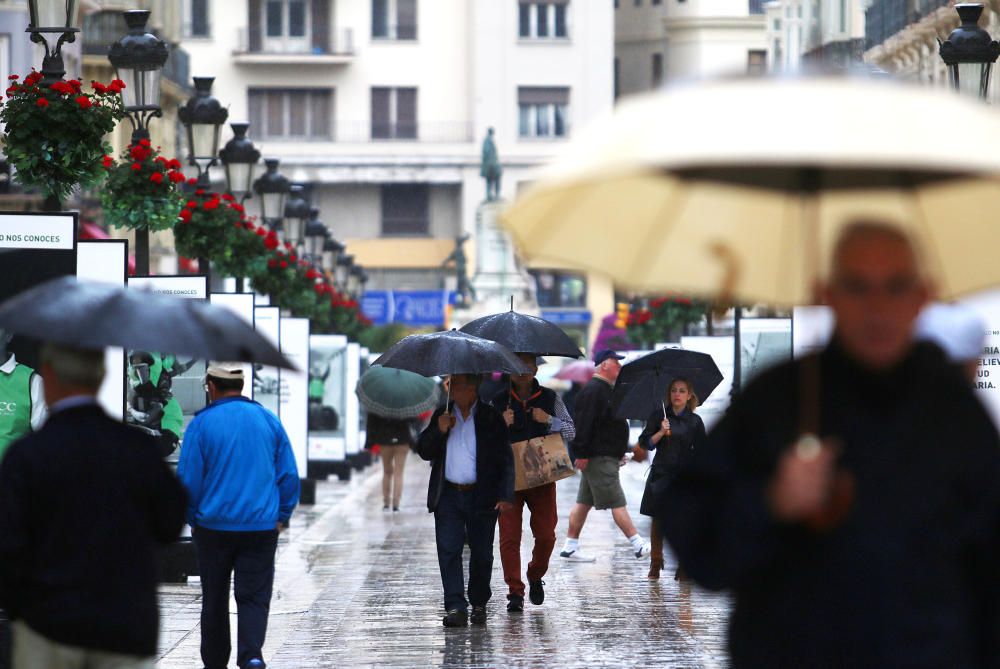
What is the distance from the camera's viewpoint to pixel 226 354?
6.86m

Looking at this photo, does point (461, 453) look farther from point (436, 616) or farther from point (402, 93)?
point (402, 93)

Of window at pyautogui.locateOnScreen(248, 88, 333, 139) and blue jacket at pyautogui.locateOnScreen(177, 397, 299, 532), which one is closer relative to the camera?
blue jacket at pyautogui.locateOnScreen(177, 397, 299, 532)

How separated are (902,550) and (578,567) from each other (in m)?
14.4

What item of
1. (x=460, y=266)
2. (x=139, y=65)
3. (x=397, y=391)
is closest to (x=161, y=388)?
(x=139, y=65)

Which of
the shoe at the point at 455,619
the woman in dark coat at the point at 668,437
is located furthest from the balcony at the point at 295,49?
the shoe at the point at 455,619

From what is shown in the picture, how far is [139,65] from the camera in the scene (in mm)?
17922

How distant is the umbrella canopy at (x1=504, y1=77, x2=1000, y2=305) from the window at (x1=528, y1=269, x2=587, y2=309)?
85532 mm

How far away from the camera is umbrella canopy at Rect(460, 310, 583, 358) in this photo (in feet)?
52.7

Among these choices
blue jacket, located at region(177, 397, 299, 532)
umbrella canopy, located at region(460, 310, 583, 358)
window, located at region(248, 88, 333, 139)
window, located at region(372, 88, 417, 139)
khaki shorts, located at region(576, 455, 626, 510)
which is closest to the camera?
blue jacket, located at region(177, 397, 299, 532)

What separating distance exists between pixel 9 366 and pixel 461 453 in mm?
3015

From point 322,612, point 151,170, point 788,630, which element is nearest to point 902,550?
point 788,630

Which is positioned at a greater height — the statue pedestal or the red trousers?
the red trousers

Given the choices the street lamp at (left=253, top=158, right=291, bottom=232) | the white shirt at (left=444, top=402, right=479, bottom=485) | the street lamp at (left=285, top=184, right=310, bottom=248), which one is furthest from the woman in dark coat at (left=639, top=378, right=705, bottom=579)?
the street lamp at (left=285, top=184, right=310, bottom=248)

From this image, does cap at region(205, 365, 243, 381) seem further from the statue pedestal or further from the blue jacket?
the statue pedestal
